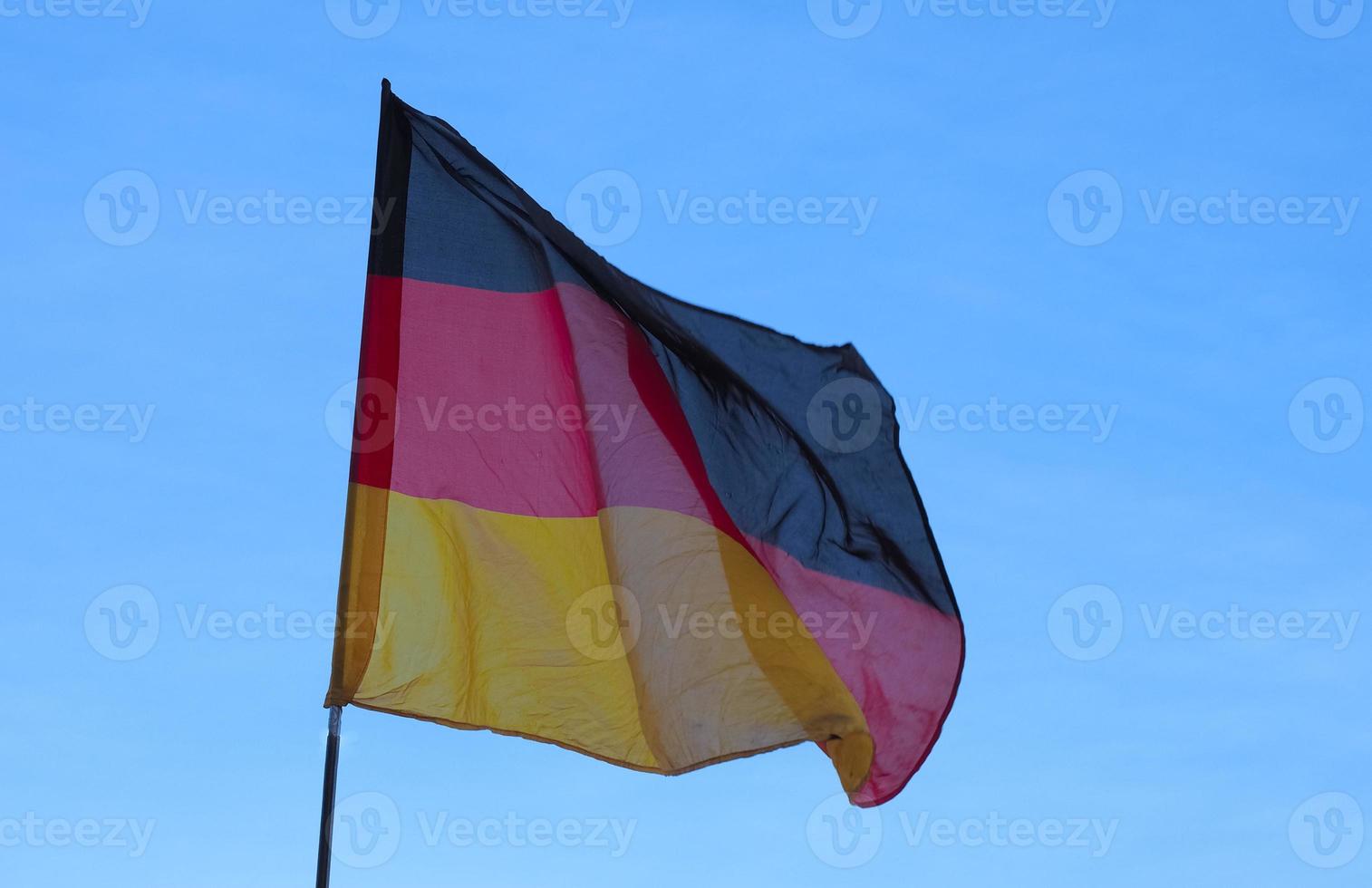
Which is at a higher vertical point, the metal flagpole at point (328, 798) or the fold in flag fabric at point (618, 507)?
the fold in flag fabric at point (618, 507)

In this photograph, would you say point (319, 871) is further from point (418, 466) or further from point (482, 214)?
point (482, 214)

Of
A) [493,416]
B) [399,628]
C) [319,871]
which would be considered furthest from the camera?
[493,416]

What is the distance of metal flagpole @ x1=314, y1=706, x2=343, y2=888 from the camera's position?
11.0m

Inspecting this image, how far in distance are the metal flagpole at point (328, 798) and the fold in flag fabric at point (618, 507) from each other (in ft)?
2.96

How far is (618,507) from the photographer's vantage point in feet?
43.4

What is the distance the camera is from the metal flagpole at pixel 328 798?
10969 millimetres

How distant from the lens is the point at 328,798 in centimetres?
1127

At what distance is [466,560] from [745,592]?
193cm

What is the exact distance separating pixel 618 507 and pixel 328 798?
303 cm

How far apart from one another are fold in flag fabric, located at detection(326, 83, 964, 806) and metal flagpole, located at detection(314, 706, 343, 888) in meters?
0.90

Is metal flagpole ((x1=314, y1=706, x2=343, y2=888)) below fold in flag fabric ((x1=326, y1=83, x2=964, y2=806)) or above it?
below

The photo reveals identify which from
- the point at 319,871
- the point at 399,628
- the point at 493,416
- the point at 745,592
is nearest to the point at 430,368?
the point at 493,416

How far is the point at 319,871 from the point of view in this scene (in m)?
11.0

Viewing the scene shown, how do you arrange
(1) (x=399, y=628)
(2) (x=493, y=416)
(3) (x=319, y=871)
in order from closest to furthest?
(3) (x=319, y=871), (1) (x=399, y=628), (2) (x=493, y=416)
